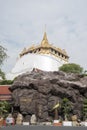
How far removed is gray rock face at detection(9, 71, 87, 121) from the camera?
28859mm

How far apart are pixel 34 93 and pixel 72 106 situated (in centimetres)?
390

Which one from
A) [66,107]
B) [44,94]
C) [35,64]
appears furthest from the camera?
[35,64]

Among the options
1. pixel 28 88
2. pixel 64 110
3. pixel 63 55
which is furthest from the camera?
pixel 63 55

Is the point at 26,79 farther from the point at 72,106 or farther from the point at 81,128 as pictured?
the point at 81,128

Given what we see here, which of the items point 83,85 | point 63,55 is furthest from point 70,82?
point 63,55

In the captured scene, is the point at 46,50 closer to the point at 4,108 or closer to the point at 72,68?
the point at 72,68

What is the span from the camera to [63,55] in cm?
7894

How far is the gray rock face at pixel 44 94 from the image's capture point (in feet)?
94.7

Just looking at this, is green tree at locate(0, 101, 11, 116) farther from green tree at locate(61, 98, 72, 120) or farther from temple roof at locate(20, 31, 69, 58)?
temple roof at locate(20, 31, 69, 58)

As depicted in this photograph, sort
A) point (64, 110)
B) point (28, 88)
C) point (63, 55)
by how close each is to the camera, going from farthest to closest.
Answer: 1. point (63, 55)
2. point (28, 88)
3. point (64, 110)

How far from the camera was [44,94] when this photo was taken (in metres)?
29.5

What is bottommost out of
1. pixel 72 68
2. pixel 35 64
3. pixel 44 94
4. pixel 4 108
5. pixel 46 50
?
pixel 4 108

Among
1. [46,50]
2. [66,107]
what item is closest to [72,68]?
[46,50]

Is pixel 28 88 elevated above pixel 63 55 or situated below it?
below
